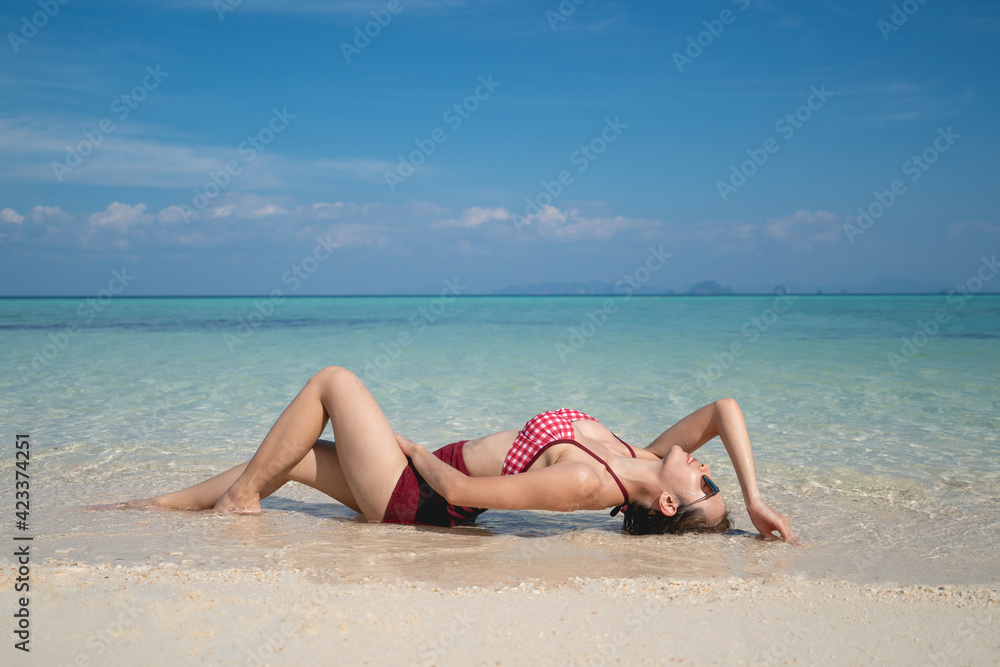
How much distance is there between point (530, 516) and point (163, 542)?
2231 millimetres

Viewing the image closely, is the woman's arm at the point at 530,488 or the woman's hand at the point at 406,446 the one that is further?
the woman's hand at the point at 406,446

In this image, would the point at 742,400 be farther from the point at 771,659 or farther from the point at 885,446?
the point at 771,659

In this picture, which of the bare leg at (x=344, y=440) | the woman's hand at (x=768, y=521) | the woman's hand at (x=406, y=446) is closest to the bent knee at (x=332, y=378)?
the bare leg at (x=344, y=440)

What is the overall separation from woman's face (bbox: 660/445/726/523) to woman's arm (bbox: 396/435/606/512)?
17.4 inches

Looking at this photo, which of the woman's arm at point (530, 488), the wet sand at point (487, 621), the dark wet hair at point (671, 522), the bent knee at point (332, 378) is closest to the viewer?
the wet sand at point (487, 621)

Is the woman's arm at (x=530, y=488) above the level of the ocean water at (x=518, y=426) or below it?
above

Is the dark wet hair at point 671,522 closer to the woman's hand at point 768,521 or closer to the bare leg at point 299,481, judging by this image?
the woman's hand at point 768,521

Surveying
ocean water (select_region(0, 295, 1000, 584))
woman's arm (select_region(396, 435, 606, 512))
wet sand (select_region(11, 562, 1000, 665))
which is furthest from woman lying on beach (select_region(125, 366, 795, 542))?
wet sand (select_region(11, 562, 1000, 665))

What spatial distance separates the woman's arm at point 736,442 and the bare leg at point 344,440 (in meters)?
1.68

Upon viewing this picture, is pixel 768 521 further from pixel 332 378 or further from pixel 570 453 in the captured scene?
pixel 332 378

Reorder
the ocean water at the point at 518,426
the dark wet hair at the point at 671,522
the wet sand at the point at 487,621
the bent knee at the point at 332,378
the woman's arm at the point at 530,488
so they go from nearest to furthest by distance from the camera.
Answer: the wet sand at the point at 487,621 → the woman's arm at the point at 530,488 → the ocean water at the point at 518,426 → the dark wet hair at the point at 671,522 → the bent knee at the point at 332,378

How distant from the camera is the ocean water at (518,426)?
369 centimetres

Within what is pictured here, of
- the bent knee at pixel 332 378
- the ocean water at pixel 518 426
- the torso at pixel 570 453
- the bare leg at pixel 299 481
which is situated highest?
the bent knee at pixel 332 378

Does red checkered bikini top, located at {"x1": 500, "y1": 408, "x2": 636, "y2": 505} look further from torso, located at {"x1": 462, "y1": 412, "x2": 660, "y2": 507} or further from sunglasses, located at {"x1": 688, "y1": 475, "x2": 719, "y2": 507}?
sunglasses, located at {"x1": 688, "y1": 475, "x2": 719, "y2": 507}
